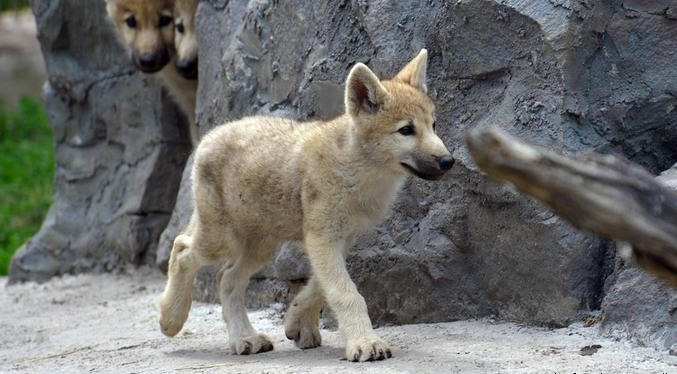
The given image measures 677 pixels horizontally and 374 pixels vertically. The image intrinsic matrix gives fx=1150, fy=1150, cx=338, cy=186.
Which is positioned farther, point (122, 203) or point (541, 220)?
point (122, 203)

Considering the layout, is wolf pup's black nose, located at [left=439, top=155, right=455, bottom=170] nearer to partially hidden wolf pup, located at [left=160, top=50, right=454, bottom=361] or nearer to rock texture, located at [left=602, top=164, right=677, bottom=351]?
partially hidden wolf pup, located at [left=160, top=50, right=454, bottom=361]

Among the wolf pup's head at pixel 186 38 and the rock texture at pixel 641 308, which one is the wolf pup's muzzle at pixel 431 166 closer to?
the rock texture at pixel 641 308

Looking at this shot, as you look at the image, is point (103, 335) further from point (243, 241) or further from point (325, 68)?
point (325, 68)

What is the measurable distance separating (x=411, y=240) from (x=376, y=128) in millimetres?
981

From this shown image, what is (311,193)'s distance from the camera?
5.83 metres

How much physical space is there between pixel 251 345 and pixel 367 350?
38.8 inches

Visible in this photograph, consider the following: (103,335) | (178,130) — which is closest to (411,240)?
(103,335)

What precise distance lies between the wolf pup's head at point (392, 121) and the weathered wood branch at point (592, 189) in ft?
6.84

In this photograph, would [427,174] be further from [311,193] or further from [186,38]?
[186,38]

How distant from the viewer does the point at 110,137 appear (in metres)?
10.4

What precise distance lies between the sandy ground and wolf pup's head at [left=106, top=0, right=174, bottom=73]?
80.6 inches

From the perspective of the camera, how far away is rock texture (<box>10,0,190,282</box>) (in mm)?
9914

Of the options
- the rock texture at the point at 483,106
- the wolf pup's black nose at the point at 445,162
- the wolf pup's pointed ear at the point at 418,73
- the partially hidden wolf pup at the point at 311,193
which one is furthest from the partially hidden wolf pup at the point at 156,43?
the wolf pup's black nose at the point at 445,162

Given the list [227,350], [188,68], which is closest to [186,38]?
[188,68]
